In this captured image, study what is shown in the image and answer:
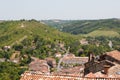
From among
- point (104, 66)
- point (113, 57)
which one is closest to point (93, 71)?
point (104, 66)

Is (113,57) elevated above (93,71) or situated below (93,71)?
above

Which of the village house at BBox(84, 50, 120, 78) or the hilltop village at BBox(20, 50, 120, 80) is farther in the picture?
the village house at BBox(84, 50, 120, 78)

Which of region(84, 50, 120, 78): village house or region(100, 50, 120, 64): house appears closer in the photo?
region(84, 50, 120, 78): village house

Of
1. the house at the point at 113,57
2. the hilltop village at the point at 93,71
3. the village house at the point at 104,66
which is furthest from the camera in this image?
the house at the point at 113,57

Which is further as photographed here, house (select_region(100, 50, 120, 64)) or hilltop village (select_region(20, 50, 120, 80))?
house (select_region(100, 50, 120, 64))

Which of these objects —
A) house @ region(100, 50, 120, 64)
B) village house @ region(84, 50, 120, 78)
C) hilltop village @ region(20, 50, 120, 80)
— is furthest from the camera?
house @ region(100, 50, 120, 64)

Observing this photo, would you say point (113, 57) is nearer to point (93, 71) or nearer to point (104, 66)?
point (93, 71)

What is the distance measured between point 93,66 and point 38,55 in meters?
145

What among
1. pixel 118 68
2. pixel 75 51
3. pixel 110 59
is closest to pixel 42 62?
pixel 75 51

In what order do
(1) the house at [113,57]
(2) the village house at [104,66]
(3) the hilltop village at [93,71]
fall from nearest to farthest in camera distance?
(3) the hilltop village at [93,71] < (2) the village house at [104,66] < (1) the house at [113,57]

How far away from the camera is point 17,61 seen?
608ft

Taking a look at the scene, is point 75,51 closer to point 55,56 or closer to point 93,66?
point 55,56

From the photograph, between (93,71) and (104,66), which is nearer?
(104,66)

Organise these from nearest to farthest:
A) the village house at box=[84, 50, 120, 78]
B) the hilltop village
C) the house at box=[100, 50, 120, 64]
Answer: the hilltop village < the village house at box=[84, 50, 120, 78] < the house at box=[100, 50, 120, 64]
